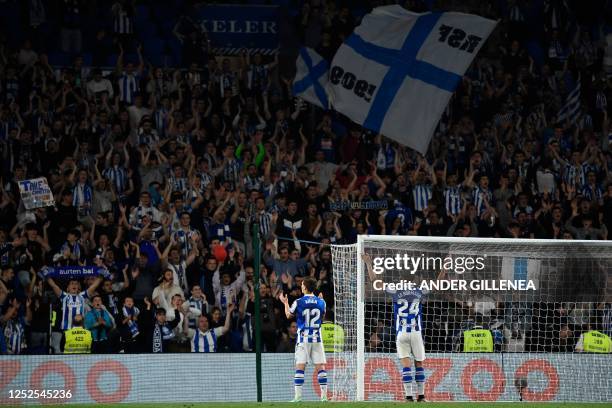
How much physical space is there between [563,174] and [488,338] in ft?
22.7

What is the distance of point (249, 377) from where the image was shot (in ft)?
Result: 65.5

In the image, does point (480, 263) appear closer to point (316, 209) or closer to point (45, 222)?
point (316, 209)

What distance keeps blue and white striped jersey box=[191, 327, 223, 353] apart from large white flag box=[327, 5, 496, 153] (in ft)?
21.0

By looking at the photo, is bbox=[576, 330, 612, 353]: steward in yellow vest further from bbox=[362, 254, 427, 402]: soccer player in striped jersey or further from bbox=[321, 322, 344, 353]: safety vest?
bbox=[321, 322, 344, 353]: safety vest

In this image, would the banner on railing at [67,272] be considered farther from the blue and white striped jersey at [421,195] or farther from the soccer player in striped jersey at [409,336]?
the blue and white striped jersey at [421,195]

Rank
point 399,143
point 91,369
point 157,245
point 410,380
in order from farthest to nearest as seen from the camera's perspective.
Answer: point 399,143
point 157,245
point 91,369
point 410,380

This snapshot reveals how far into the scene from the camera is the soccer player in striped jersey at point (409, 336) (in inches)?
695

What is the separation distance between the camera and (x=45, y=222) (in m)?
22.3

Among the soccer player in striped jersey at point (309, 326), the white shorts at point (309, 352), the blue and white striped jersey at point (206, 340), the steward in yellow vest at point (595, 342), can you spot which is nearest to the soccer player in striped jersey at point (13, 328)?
the blue and white striped jersey at point (206, 340)

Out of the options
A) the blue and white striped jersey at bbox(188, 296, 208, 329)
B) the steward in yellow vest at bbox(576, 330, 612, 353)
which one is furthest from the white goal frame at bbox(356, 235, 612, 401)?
the blue and white striped jersey at bbox(188, 296, 208, 329)

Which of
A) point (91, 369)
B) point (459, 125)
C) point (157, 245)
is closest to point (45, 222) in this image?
point (157, 245)

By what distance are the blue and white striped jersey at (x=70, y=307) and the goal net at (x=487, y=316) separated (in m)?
4.30

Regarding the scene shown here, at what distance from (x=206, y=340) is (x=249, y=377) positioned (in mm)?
1148

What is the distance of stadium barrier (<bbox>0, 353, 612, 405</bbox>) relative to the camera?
63.7 ft
